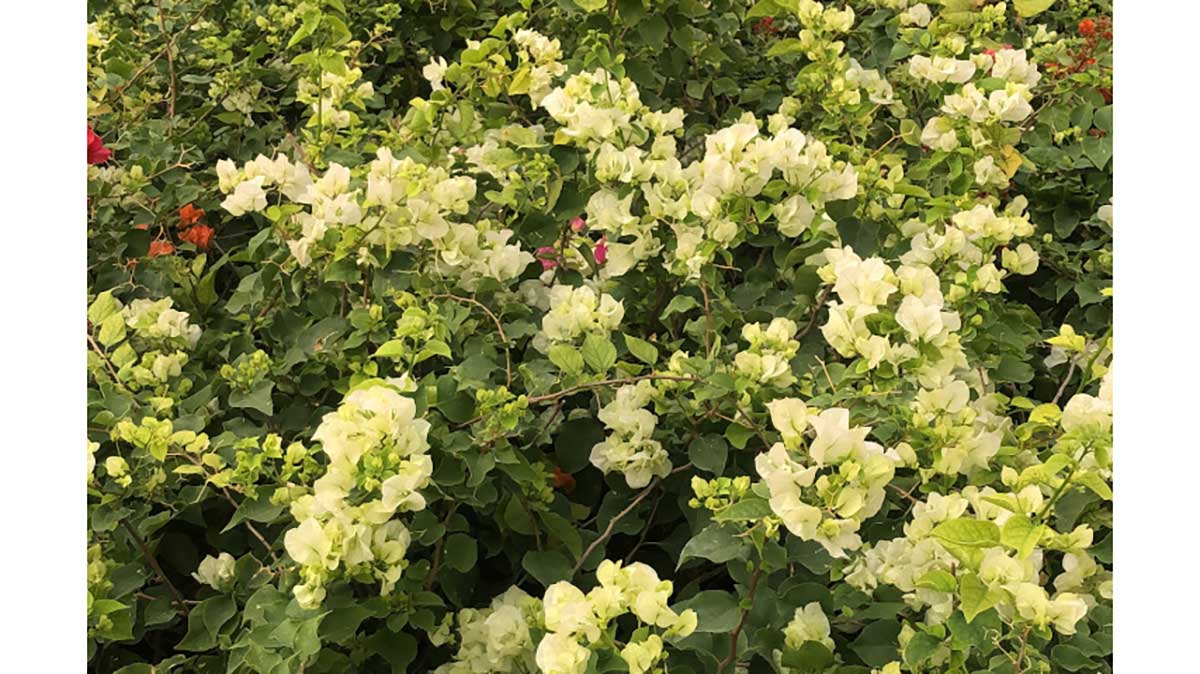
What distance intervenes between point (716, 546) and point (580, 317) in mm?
374

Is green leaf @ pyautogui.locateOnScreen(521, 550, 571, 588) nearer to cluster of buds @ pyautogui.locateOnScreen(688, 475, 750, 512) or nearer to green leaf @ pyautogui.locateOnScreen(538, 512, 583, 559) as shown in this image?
green leaf @ pyautogui.locateOnScreen(538, 512, 583, 559)

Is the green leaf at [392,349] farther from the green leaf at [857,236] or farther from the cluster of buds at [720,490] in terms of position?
the green leaf at [857,236]


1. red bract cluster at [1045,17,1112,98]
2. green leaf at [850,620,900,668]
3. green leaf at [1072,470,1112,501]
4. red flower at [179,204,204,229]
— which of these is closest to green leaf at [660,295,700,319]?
green leaf at [850,620,900,668]

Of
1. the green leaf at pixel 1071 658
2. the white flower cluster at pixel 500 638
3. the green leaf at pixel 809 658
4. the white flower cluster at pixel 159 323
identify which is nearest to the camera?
the green leaf at pixel 1071 658

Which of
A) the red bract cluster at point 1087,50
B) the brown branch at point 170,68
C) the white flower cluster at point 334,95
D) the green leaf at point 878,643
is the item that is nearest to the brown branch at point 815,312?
the green leaf at point 878,643

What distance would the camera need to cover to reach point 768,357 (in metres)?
1.26

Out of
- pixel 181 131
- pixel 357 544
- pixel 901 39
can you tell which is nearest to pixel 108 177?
pixel 181 131

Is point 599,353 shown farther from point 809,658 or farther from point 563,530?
point 809,658

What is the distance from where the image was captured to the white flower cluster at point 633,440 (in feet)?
Result: 4.33

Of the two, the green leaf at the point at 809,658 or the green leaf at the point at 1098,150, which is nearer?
the green leaf at the point at 809,658

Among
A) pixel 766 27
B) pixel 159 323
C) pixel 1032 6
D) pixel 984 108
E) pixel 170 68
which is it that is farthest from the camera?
pixel 766 27

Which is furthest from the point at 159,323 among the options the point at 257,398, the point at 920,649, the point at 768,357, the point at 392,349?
the point at 920,649

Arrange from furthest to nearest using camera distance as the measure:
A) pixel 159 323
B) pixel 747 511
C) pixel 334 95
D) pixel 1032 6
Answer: pixel 1032 6 → pixel 334 95 → pixel 159 323 → pixel 747 511

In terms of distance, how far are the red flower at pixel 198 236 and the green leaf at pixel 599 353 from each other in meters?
0.82
